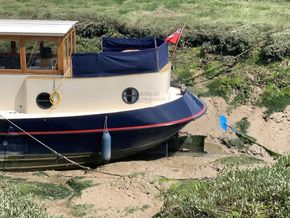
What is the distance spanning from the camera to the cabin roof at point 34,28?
37.0 ft

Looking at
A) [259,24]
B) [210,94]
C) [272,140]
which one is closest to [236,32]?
[259,24]

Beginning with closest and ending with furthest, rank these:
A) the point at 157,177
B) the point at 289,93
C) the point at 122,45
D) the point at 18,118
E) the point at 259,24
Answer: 1. the point at 157,177
2. the point at 18,118
3. the point at 122,45
4. the point at 289,93
5. the point at 259,24

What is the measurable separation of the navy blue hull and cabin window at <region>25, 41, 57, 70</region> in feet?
3.96

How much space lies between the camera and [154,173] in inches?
439

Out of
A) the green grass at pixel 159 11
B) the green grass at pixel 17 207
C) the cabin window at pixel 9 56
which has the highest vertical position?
the cabin window at pixel 9 56

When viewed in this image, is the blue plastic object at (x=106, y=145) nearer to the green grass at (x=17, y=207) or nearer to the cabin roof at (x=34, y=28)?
the cabin roof at (x=34, y=28)

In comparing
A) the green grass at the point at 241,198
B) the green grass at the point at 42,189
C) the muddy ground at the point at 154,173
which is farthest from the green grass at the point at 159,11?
the green grass at the point at 241,198

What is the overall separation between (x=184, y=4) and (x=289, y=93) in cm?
931

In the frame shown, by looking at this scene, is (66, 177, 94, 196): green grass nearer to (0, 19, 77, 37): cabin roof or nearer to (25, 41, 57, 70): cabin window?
(25, 41, 57, 70): cabin window

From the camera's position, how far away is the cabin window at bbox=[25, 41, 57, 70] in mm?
11516

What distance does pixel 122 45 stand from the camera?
45.0 ft

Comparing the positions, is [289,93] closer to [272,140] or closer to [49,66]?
[272,140]

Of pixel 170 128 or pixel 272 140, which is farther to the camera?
pixel 272 140

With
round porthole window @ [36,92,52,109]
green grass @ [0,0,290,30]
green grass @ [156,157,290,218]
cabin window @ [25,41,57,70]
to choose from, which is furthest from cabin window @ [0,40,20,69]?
green grass @ [0,0,290,30]
